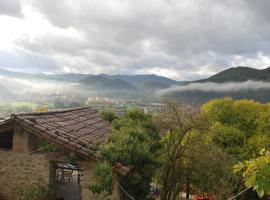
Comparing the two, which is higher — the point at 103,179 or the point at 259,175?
the point at 259,175

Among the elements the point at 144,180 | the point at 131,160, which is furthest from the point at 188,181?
the point at 131,160

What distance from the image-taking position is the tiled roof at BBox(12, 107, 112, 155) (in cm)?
1578

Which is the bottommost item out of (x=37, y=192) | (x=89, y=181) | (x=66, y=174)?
(x=66, y=174)

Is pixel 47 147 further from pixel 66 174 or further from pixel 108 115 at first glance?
pixel 108 115

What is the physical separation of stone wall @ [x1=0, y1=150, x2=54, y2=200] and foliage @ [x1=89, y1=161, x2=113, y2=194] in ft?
9.64

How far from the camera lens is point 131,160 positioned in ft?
52.5

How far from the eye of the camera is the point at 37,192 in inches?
624

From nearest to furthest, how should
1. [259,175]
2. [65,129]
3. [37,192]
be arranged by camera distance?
[259,175] < [37,192] < [65,129]

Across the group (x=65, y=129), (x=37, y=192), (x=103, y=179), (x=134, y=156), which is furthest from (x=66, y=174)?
(x=103, y=179)

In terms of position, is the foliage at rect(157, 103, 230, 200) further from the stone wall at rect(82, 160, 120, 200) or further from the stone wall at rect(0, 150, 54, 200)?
the stone wall at rect(0, 150, 54, 200)

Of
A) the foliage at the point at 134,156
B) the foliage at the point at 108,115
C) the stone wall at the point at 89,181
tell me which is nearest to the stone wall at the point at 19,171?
the stone wall at the point at 89,181

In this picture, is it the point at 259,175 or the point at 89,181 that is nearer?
the point at 259,175

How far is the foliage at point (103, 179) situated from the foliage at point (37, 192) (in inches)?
106

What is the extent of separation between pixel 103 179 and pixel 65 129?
13.7 ft
